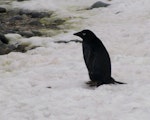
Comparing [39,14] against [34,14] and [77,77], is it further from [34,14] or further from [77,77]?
[77,77]

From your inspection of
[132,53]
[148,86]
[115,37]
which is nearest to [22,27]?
[115,37]

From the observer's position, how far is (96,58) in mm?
7348

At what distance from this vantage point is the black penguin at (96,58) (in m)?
7.33

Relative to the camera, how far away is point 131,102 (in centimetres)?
608

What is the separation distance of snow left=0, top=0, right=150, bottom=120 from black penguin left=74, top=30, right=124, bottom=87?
0.91ft

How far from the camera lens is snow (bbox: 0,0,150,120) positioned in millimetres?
5918

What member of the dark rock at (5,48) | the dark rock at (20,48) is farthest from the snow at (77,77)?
the dark rock at (5,48)

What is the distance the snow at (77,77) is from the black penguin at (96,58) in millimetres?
279

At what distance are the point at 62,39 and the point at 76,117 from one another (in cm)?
679

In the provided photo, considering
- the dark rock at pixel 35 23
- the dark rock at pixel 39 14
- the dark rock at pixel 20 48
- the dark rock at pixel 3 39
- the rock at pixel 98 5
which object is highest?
the rock at pixel 98 5

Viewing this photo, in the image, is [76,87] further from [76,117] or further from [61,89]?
[76,117]

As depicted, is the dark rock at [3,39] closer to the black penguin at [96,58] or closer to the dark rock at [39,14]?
the dark rock at [39,14]

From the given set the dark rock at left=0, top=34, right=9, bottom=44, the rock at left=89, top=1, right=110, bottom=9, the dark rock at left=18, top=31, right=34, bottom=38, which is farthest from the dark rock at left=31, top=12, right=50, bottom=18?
the dark rock at left=0, top=34, right=9, bottom=44

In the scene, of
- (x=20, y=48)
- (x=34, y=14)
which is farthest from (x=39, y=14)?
(x=20, y=48)
